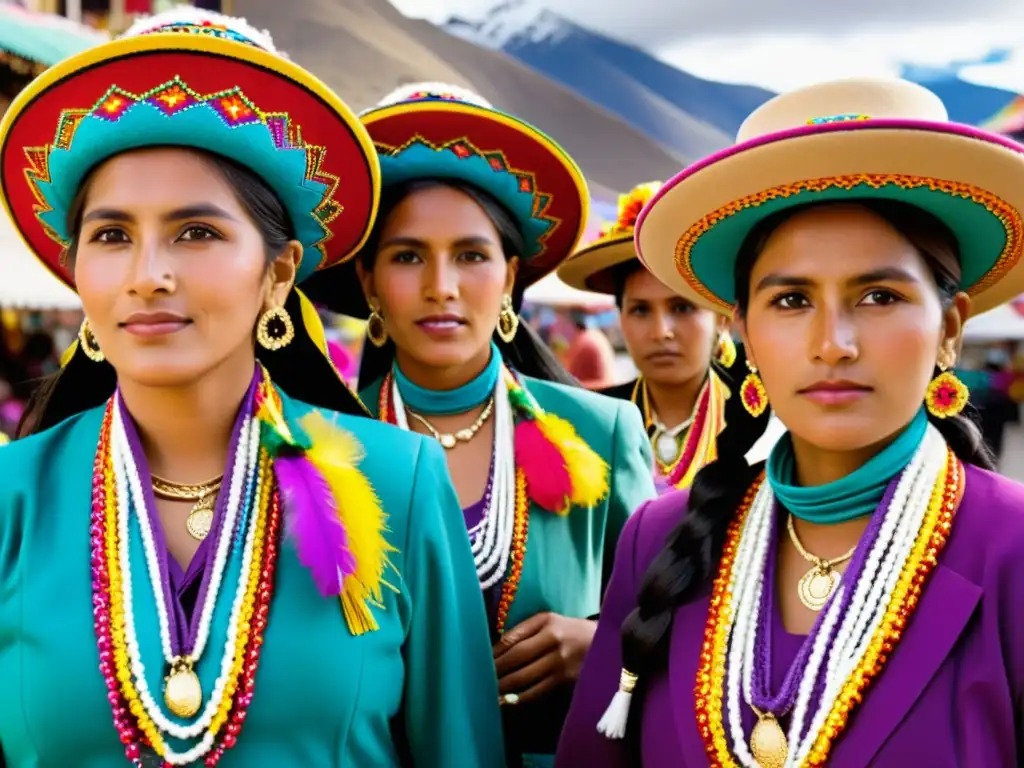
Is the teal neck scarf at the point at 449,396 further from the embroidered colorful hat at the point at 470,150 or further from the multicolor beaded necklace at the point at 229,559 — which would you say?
the multicolor beaded necklace at the point at 229,559

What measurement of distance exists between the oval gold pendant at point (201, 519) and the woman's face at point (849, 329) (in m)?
1.10

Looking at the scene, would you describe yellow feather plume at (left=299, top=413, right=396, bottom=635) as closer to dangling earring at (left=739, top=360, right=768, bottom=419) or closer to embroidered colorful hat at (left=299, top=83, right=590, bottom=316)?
dangling earring at (left=739, top=360, right=768, bottom=419)

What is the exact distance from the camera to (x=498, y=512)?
2.62 m

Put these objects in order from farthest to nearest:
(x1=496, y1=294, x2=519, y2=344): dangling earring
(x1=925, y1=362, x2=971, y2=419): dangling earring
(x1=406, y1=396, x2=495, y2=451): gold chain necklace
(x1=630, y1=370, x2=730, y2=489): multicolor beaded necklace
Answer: (x1=630, y1=370, x2=730, y2=489): multicolor beaded necklace
(x1=496, y1=294, x2=519, y2=344): dangling earring
(x1=406, y1=396, x2=495, y2=451): gold chain necklace
(x1=925, y1=362, x2=971, y2=419): dangling earring

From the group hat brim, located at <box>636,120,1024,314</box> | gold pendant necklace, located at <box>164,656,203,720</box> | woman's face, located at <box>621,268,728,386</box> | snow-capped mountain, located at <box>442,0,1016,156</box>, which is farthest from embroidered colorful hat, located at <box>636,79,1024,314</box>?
snow-capped mountain, located at <box>442,0,1016,156</box>

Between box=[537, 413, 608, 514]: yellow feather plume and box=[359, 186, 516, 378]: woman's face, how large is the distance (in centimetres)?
31

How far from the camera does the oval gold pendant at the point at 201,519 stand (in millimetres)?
1886

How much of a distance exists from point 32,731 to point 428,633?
720 millimetres

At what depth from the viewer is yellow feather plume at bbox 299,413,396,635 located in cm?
181

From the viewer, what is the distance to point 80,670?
1683 millimetres

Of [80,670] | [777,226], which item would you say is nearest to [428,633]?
[80,670]

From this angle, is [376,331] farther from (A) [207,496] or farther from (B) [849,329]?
(B) [849,329]

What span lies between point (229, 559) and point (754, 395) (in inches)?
43.0

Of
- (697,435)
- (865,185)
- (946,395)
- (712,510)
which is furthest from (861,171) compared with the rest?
(697,435)
